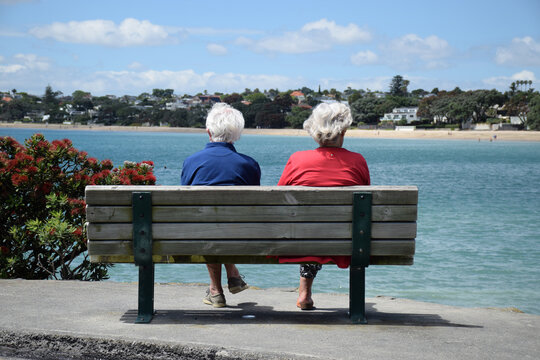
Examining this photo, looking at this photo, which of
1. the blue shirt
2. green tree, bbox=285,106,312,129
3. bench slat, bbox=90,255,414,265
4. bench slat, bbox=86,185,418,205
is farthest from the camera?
green tree, bbox=285,106,312,129

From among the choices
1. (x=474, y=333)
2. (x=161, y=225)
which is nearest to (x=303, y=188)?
(x=161, y=225)

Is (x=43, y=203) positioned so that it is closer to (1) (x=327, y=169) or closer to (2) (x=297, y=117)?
(1) (x=327, y=169)

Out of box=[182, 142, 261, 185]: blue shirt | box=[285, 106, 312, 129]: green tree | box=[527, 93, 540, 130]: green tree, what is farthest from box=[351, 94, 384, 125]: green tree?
box=[182, 142, 261, 185]: blue shirt

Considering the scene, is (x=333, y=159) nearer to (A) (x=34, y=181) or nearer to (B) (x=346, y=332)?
(B) (x=346, y=332)

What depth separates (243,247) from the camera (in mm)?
3715

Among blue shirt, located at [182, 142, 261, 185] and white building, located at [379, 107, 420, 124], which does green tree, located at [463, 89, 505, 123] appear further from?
blue shirt, located at [182, 142, 261, 185]

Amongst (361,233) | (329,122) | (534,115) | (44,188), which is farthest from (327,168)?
(534,115)

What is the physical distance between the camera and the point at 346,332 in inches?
150

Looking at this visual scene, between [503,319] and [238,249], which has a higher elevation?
[238,249]

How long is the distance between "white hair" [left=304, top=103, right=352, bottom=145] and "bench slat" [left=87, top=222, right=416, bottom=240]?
672 mm

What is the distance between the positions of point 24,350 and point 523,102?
138m

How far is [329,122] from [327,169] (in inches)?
12.6

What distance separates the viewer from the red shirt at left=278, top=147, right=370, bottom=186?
13.2 feet

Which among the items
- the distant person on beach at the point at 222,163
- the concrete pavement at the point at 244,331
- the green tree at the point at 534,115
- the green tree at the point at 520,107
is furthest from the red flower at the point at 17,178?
the green tree at the point at 520,107
